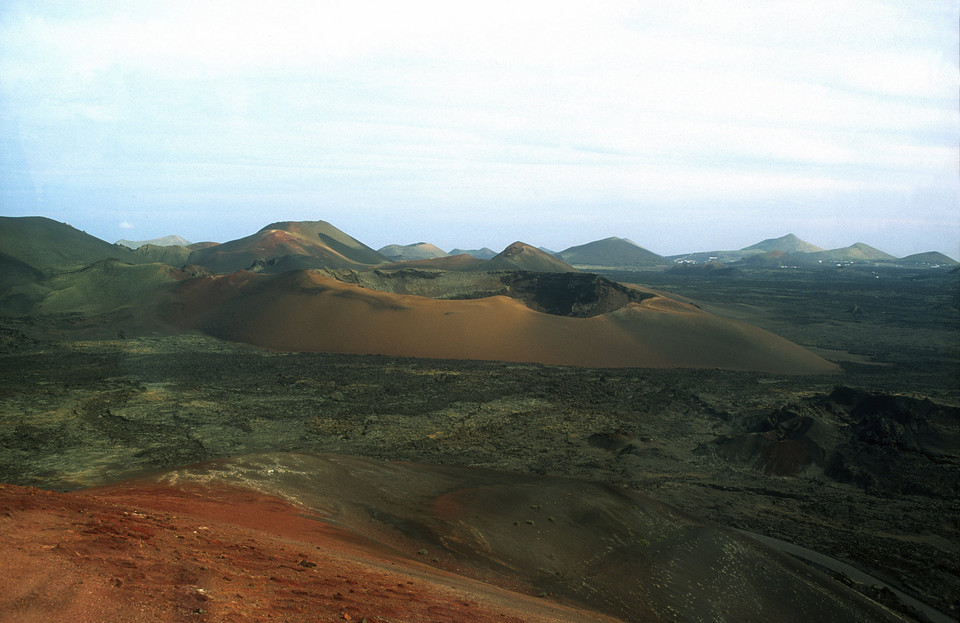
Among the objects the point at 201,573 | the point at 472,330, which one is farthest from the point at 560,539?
the point at 472,330

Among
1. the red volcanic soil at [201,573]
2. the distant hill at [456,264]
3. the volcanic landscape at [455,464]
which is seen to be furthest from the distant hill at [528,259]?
the red volcanic soil at [201,573]

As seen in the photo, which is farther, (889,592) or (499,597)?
(889,592)

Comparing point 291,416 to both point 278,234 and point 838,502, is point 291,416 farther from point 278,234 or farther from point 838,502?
point 278,234

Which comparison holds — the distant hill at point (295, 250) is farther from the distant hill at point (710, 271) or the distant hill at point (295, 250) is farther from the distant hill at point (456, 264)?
the distant hill at point (710, 271)

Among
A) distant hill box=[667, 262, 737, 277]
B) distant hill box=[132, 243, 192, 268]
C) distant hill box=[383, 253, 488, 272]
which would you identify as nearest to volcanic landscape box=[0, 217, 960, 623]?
distant hill box=[383, 253, 488, 272]

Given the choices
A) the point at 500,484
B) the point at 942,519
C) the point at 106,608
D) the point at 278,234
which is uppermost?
the point at 278,234

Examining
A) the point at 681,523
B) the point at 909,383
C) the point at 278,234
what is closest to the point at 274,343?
the point at 681,523

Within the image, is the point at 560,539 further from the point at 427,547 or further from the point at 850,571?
the point at 850,571
